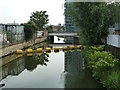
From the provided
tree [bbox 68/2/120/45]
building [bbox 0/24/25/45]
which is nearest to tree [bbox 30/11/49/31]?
building [bbox 0/24/25/45]

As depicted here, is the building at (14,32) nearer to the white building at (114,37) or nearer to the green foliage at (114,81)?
the white building at (114,37)

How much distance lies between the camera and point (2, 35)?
20.7 metres

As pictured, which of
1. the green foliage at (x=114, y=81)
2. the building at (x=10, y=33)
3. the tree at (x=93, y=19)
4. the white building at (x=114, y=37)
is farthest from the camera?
the building at (x=10, y=33)

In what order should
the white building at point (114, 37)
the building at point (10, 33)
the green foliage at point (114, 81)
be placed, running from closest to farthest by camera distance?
1. the green foliage at point (114, 81)
2. the white building at point (114, 37)
3. the building at point (10, 33)

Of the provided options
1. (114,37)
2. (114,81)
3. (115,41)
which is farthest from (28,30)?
(114,81)

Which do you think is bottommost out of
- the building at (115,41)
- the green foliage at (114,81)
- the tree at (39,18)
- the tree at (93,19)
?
the green foliage at (114,81)

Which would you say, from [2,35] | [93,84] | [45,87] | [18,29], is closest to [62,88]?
[45,87]

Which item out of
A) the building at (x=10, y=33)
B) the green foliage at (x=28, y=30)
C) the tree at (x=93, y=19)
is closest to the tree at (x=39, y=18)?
the green foliage at (x=28, y=30)

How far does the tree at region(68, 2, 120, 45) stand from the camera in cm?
1434

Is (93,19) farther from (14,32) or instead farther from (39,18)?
(39,18)

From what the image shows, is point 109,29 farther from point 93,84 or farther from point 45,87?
point 45,87

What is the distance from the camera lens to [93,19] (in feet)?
50.7

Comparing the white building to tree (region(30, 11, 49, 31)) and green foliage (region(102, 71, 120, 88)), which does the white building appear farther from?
tree (region(30, 11, 49, 31))

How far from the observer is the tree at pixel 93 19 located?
1434 cm
